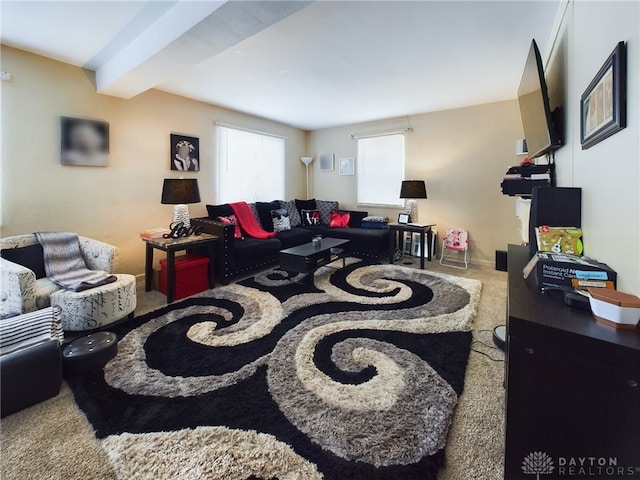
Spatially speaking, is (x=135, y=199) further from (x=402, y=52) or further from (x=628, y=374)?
(x=628, y=374)

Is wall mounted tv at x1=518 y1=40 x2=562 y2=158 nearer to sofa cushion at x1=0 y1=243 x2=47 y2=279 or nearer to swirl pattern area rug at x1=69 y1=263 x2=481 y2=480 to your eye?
swirl pattern area rug at x1=69 y1=263 x2=481 y2=480

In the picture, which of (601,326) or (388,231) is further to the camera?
(388,231)

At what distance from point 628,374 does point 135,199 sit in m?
4.15

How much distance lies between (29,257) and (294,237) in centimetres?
287

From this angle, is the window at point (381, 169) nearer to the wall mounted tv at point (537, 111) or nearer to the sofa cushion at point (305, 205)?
the sofa cushion at point (305, 205)

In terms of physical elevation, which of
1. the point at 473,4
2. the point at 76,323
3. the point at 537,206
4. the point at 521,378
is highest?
the point at 473,4

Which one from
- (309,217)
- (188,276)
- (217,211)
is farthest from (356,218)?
(188,276)

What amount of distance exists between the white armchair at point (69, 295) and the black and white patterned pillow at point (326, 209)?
11.4 feet

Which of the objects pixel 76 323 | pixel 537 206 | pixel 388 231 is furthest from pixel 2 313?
A: pixel 388 231

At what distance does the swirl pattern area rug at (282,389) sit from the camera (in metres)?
1.21

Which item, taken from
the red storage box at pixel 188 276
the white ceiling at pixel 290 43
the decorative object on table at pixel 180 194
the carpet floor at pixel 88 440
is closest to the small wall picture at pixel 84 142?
the white ceiling at pixel 290 43

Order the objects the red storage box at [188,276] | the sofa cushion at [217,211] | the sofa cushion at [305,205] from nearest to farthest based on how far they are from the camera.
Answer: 1. the red storage box at [188,276]
2. the sofa cushion at [217,211]
3. the sofa cushion at [305,205]

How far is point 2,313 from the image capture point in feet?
6.26

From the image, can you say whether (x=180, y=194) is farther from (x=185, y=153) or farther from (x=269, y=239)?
(x=269, y=239)
